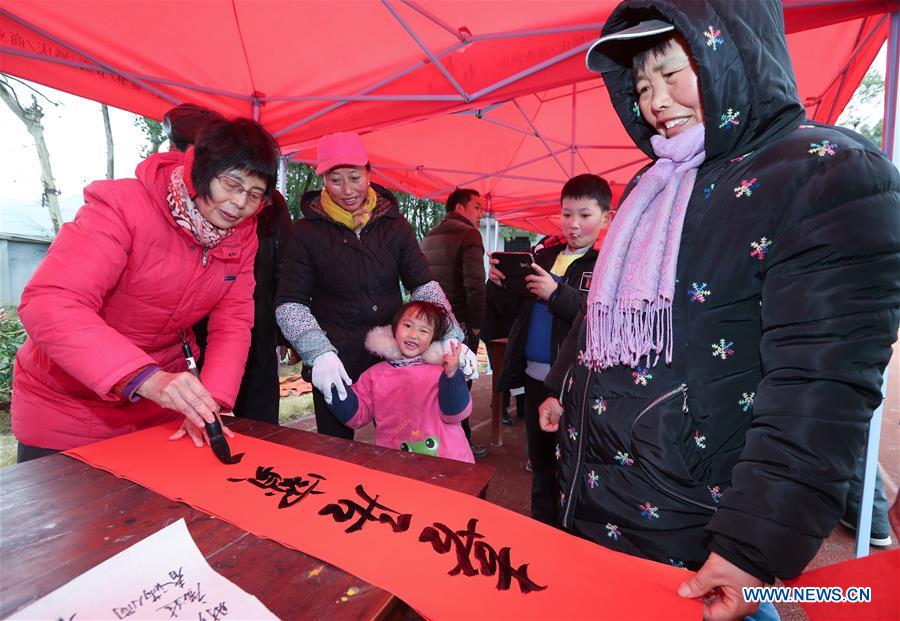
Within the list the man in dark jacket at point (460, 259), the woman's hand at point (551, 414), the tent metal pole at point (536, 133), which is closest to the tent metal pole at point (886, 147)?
the woman's hand at point (551, 414)

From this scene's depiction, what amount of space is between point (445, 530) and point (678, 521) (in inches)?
16.0

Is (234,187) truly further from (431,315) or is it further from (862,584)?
(862,584)

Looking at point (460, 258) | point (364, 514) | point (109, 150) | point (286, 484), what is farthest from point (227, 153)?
point (109, 150)

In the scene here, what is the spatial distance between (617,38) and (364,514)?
3.31ft

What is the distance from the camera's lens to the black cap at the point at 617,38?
2.69ft

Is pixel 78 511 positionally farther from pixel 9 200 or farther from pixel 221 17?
pixel 9 200

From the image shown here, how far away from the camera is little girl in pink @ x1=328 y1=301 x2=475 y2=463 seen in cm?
174

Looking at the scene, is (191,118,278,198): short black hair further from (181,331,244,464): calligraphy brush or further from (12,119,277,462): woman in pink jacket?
(181,331,244,464): calligraphy brush

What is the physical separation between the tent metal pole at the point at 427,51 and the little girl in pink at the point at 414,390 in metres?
1.78

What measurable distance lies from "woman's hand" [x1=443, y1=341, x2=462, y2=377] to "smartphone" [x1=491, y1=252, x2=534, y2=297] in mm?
635

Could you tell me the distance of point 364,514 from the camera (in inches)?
34.4

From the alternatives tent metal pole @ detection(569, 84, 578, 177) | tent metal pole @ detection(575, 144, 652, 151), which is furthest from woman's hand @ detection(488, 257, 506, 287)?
tent metal pole @ detection(575, 144, 652, 151)

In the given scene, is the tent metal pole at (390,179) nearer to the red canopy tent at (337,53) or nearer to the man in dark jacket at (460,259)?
the red canopy tent at (337,53)

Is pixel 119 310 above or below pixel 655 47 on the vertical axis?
below
